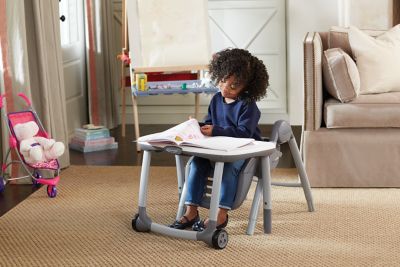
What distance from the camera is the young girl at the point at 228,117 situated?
337 cm

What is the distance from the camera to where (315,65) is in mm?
4242

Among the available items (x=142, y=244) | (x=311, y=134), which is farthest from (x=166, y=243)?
(x=311, y=134)

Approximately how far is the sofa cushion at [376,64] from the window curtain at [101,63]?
87.4 inches

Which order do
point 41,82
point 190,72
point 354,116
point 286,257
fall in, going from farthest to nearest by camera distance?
1. point 190,72
2. point 41,82
3. point 354,116
4. point 286,257

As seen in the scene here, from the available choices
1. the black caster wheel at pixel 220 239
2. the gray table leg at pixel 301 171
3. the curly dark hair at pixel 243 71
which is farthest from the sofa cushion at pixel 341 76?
the black caster wheel at pixel 220 239

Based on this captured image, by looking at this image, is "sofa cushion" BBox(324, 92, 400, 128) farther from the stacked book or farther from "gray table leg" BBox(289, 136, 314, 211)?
the stacked book

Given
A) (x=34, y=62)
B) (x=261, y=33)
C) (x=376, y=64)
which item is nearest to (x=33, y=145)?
(x=34, y=62)

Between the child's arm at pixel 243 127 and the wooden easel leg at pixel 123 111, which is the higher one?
the child's arm at pixel 243 127

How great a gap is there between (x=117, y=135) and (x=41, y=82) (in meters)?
1.47

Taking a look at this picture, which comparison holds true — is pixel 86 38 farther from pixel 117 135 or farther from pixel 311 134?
pixel 311 134

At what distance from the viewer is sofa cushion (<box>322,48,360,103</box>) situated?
4.25 meters

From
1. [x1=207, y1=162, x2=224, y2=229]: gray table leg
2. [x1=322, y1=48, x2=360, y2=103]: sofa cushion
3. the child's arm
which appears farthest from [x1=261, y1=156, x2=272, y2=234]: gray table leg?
[x1=322, y1=48, x2=360, y2=103]: sofa cushion

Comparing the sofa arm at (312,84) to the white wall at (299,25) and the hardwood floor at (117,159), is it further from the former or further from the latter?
the white wall at (299,25)

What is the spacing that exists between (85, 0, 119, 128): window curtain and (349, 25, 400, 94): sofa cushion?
222cm
